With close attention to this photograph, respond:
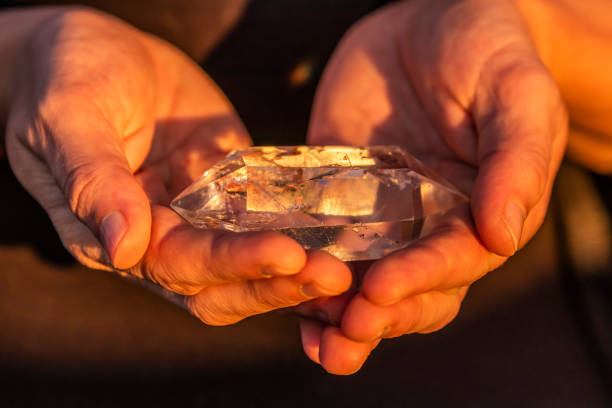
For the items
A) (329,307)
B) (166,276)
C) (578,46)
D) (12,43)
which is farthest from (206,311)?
(578,46)

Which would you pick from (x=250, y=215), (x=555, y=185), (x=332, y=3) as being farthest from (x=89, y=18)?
(x=555, y=185)

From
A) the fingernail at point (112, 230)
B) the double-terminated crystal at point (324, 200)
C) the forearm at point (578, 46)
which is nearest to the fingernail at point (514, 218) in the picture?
the double-terminated crystal at point (324, 200)

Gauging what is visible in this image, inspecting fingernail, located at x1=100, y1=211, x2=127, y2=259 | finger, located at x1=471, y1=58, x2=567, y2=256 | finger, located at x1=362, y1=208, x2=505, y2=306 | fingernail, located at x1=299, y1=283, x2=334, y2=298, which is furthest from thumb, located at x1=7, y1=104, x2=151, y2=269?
finger, located at x1=471, y1=58, x2=567, y2=256

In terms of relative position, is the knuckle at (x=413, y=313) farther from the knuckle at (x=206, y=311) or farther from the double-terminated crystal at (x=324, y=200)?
the knuckle at (x=206, y=311)

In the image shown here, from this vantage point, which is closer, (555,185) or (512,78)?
(512,78)

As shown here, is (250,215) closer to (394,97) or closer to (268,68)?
(394,97)
